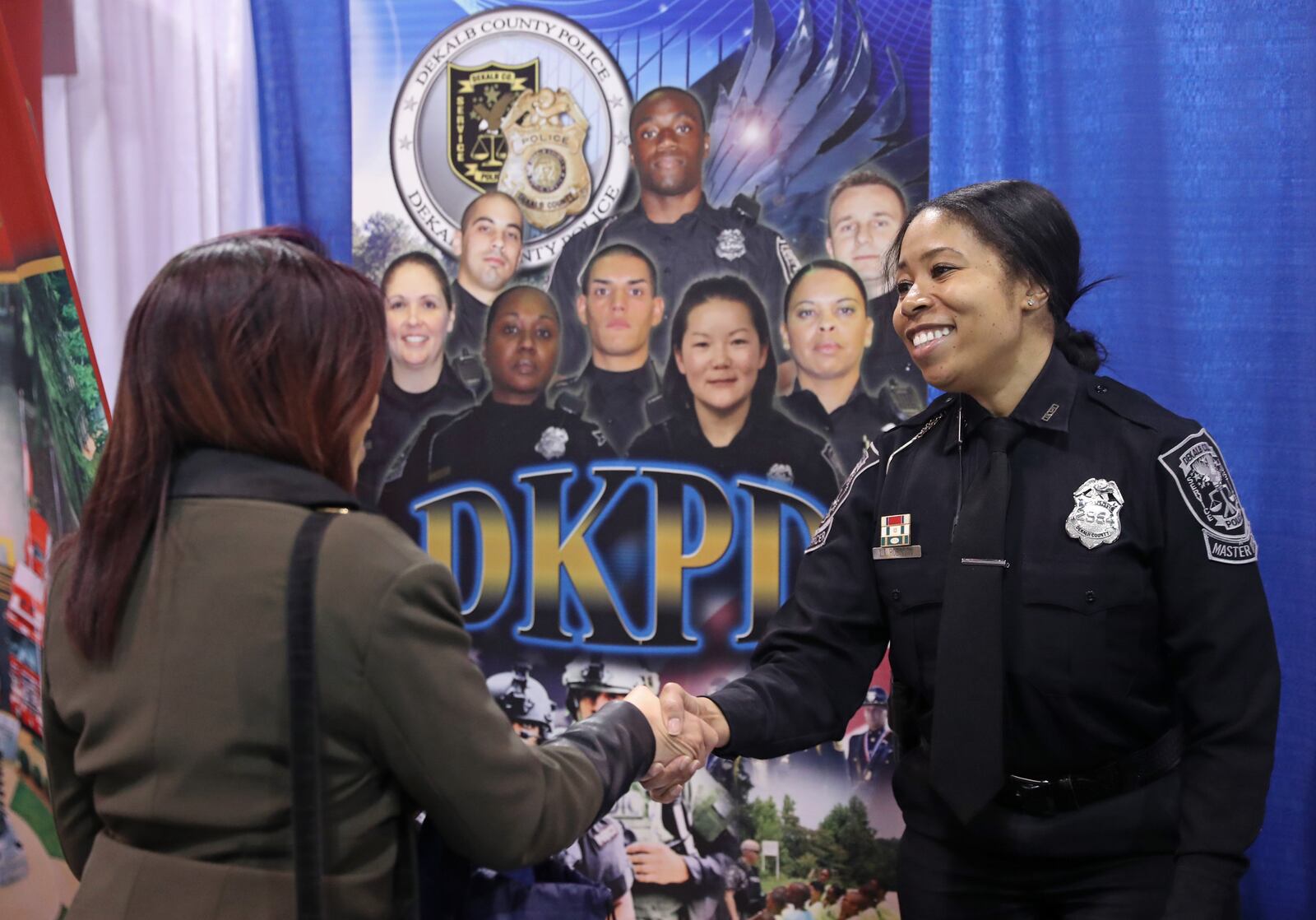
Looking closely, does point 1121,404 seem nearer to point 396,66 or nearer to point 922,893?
point 922,893

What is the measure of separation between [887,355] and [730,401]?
1.11ft

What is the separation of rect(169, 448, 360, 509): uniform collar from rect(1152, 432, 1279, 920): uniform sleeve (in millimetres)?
1193

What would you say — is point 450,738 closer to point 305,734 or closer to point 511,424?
point 305,734

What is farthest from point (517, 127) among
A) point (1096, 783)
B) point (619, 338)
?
point (1096, 783)

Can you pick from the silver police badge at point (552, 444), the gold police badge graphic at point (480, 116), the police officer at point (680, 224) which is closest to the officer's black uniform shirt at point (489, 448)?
the silver police badge at point (552, 444)

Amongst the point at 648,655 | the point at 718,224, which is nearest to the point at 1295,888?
the point at 648,655

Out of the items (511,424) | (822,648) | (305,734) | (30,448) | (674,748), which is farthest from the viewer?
(511,424)

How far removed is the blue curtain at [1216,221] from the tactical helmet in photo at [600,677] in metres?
1.15

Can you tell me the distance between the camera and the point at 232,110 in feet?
9.00

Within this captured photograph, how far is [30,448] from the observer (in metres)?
2.40

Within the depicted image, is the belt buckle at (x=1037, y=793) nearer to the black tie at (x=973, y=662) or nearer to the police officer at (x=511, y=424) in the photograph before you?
the black tie at (x=973, y=662)

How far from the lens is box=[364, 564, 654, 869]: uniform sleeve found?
3.68ft

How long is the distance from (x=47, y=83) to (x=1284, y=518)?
275cm

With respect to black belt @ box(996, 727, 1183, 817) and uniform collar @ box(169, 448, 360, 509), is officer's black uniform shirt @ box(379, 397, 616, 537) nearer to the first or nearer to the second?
black belt @ box(996, 727, 1183, 817)
